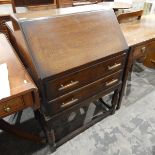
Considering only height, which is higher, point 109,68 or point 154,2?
point 154,2

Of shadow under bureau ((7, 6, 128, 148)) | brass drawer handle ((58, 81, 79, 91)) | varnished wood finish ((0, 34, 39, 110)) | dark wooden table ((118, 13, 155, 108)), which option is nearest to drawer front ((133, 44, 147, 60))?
dark wooden table ((118, 13, 155, 108))

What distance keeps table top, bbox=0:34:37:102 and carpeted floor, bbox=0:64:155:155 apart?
0.80m

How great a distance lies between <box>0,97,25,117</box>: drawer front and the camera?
81 centimetres

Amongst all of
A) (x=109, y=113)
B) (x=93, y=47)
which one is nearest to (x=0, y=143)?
(x=109, y=113)

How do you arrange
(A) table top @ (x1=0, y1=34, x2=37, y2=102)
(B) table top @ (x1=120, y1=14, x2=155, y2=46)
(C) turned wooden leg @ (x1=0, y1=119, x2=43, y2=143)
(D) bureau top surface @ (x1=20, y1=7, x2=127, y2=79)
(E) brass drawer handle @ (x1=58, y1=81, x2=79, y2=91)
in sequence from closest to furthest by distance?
(A) table top @ (x1=0, y1=34, x2=37, y2=102) < (D) bureau top surface @ (x1=20, y1=7, x2=127, y2=79) < (E) brass drawer handle @ (x1=58, y1=81, x2=79, y2=91) < (C) turned wooden leg @ (x1=0, y1=119, x2=43, y2=143) < (B) table top @ (x1=120, y1=14, x2=155, y2=46)

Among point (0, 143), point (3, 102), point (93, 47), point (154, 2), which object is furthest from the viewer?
point (154, 2)

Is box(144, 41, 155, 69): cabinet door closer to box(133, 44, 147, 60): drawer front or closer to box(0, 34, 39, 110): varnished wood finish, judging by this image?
box(133, 44, 147, 60): drawer front

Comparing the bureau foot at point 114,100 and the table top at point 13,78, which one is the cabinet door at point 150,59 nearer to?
the bureau foot at point 114,100

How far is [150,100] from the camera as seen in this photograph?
6.28 feet

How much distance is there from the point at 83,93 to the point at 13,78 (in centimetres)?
52

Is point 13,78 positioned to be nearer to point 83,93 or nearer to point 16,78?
point 16,78

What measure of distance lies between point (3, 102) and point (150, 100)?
1.66 m

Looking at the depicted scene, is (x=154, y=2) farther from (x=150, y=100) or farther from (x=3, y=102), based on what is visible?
(x=3, y=102)

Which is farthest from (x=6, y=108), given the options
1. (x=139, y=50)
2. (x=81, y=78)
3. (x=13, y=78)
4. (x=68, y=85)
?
(x=139, y=50)
